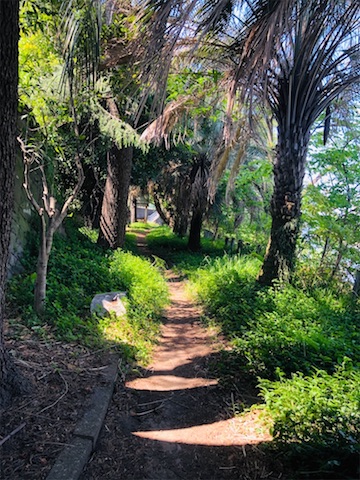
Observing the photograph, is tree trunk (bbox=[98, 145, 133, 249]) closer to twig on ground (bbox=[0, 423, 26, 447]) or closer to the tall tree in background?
the tall tree in background

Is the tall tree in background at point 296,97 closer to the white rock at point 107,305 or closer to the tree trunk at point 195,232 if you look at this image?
the white rock at point 107,305

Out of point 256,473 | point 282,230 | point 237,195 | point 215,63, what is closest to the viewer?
point 256,473

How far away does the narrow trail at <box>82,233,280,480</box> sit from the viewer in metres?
2.25

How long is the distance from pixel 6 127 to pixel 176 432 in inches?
106

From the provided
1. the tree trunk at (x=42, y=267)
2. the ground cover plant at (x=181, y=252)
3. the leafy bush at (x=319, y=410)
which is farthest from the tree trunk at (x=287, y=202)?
the ground cover plant at (x=181, y=252)

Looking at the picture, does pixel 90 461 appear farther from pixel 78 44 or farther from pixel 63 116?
pixel 63 116

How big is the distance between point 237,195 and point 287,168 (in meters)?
7.36

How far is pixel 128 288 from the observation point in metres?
5.93

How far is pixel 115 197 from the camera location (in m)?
8.13

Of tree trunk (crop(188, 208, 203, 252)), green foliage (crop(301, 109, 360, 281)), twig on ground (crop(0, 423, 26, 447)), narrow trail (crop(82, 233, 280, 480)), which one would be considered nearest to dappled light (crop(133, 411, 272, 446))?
narrow trail (crop(82, 233, 280, 480))

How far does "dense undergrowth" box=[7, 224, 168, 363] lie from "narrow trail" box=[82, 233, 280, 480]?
0.60m

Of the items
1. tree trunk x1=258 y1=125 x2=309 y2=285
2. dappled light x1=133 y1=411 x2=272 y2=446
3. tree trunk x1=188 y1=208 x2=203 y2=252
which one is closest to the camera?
dappled light x1=133 y1=411 x2=272 y2=446

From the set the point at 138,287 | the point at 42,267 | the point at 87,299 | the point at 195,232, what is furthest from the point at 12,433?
the point at 195,232

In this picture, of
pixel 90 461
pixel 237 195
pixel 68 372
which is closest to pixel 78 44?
pixel 68 372
